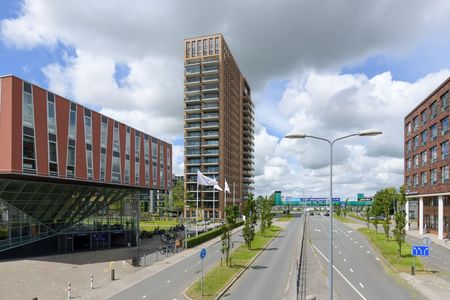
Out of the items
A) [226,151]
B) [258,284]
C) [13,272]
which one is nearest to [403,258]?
[258,284]

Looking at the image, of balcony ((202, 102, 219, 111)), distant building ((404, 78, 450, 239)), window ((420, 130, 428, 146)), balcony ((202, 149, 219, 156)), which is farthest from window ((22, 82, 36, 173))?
balcony ((202, 102, 219, 111))

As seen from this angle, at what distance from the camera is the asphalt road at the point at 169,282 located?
26.1 meters

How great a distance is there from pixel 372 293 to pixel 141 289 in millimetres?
16636

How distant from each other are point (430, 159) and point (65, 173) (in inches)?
2382

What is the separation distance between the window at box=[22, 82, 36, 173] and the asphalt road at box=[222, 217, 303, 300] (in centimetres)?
1995

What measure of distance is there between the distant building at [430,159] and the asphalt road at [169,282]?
42.5 m

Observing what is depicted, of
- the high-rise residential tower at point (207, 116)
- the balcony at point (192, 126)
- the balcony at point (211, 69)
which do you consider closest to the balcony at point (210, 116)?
the high-rise residential tower at point (207, 116)

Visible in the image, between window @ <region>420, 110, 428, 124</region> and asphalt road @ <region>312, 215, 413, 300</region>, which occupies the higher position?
window @ <region>420, 110, 428, 124</region>

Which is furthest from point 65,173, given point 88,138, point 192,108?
point 192,108

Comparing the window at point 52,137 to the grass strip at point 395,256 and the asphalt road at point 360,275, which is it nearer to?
the asphalt road at point 360,275

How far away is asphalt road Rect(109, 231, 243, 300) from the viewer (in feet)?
85.7

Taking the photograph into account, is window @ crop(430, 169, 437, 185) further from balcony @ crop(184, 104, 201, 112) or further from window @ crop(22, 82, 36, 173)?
balcony @ crop(184, 104, 201, 112)

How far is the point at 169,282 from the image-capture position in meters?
30.2

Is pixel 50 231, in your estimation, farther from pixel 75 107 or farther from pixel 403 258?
pixel 403 258
